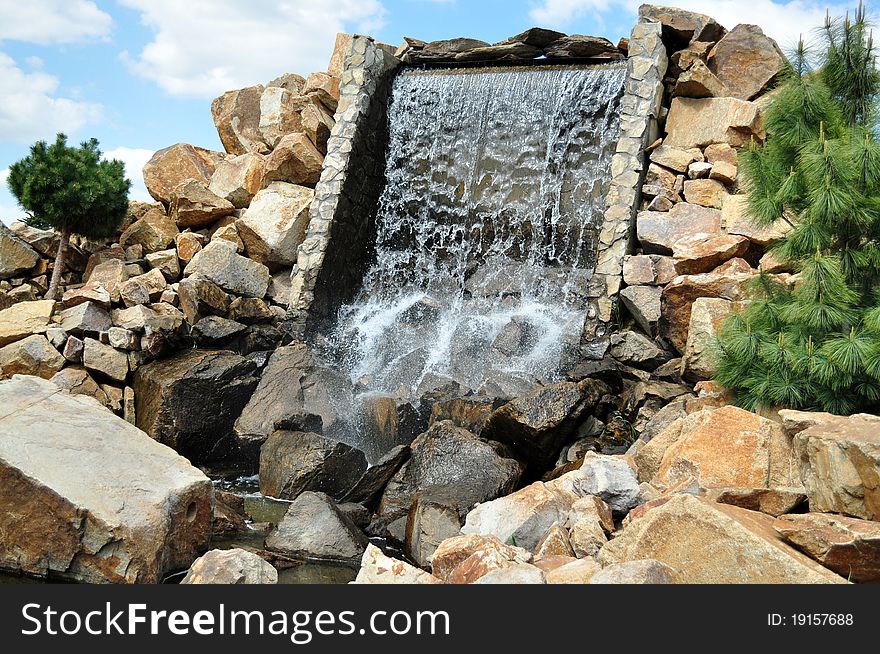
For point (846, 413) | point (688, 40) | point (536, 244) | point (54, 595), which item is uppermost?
point (688, 40)

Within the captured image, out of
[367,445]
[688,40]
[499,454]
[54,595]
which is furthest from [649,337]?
[54,595]

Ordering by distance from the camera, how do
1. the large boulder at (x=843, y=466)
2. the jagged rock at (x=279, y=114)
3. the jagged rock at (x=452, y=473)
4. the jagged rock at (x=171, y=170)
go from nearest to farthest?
the large boulder at (x=843, y=466), the jagged rock at (x=452, y=473), the jagged rock at (x=171, y=170), the jagged rock at (x=279, y=114)

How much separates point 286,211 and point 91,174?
99.1 inches

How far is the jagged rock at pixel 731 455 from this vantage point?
17.5 ft

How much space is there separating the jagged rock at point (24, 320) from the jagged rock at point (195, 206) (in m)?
2.45

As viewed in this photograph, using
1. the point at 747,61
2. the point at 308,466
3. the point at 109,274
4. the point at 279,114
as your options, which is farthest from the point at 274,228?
the point at 747,61

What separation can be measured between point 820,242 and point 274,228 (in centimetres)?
704

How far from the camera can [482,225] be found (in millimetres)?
11164

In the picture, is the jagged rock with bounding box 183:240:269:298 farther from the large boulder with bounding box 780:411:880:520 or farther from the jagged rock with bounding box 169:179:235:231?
the large boulder with bounding box 780:411:880:520

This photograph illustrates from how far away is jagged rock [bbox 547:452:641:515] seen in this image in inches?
209

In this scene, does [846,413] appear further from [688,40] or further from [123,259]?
[123,259]

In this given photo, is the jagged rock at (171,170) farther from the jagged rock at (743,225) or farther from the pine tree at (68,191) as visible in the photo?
the jagged rock at (743,225)

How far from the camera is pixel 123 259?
438 inches

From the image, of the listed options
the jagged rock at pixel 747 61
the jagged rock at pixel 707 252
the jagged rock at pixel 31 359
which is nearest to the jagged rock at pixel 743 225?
the jagged rock at pixel 707 252
